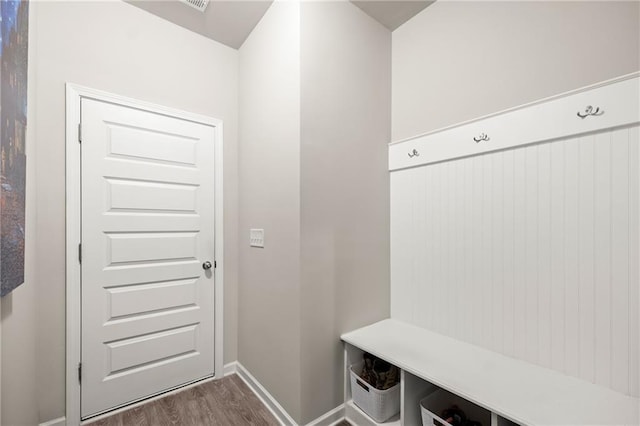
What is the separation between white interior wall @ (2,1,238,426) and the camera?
1.29 meters

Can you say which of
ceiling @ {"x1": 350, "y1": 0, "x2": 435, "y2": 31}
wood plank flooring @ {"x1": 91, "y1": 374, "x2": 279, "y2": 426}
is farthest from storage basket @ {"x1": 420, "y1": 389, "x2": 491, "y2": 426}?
ceiling @ {"x1": 350, "y1": 0, "x2": 435, "y2": 31}

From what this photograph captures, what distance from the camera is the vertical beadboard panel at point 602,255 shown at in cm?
119

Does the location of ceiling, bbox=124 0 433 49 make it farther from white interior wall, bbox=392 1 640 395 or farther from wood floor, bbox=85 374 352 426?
wood floor, bbox=85 374 352 426

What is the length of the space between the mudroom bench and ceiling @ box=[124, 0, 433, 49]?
2.23 m

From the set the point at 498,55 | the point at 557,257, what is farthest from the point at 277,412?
the point at 498,55

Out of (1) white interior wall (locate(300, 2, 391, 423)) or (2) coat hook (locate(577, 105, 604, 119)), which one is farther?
(1) white interior wall (locate(300, 2, 391, 423))

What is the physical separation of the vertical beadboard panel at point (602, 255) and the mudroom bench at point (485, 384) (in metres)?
0.14

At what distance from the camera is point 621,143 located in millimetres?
1151

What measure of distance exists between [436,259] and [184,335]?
1.91 m

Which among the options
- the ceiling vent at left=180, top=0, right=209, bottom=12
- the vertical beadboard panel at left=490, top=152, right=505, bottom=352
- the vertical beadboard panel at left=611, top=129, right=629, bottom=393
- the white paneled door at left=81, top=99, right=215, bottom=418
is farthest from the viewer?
the ceiling vent at left=180, top=0, right=209, bottom=12

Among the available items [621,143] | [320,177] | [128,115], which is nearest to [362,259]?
[320,177]

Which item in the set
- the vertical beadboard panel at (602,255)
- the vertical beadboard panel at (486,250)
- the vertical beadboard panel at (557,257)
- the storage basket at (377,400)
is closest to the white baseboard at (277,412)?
the storage basket at (377,400)

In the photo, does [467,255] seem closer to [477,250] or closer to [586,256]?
[477,250]

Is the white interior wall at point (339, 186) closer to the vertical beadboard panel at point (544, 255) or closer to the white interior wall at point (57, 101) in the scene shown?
the vertical beadboard panel at point (544, 255)
